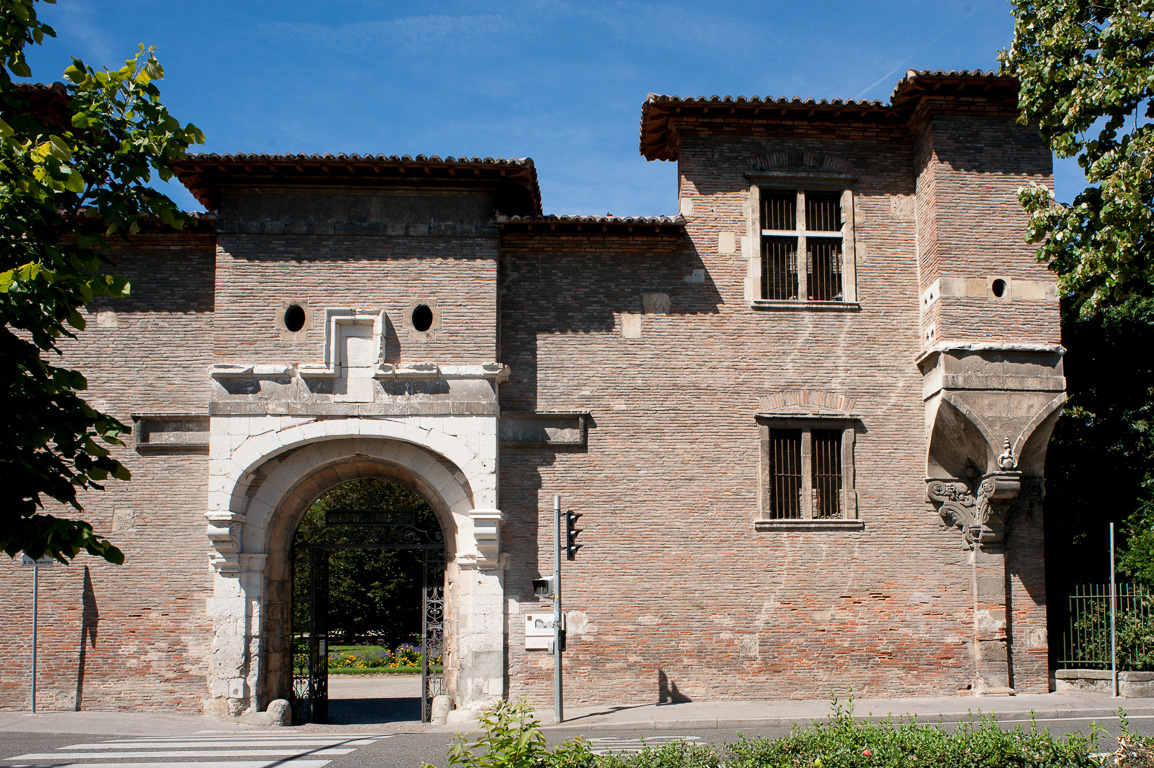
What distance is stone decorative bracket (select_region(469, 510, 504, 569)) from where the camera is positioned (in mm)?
14234

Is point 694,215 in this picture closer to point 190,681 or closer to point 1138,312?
point 1138,312

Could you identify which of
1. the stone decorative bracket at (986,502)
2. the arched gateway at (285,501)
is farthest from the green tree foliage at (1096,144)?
the arched gateway at (285,501)

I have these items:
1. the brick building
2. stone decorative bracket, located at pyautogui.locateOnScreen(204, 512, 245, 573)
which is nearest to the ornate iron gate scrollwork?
the brick building

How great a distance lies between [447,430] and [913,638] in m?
7.77

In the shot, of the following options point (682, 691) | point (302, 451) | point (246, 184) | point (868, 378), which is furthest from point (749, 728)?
point (246, 184)

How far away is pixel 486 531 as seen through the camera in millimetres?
14234

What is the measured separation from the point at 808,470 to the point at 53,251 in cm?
1144

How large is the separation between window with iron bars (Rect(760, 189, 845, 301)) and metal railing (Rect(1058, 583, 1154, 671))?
20.8ft

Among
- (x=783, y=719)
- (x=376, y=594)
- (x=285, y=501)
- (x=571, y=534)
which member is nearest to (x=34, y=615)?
(x=285, y=501)

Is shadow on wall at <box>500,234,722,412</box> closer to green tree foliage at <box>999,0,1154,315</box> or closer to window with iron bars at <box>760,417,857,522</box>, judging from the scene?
window with iron bars at <box>760,417,857,522</box>

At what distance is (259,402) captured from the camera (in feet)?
47.4

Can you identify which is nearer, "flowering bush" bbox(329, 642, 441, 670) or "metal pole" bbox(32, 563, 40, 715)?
"metal pole" bbox(32, 563, 40, 715)

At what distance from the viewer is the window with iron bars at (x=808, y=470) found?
49.6 feet

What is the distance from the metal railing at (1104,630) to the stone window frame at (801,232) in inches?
235
